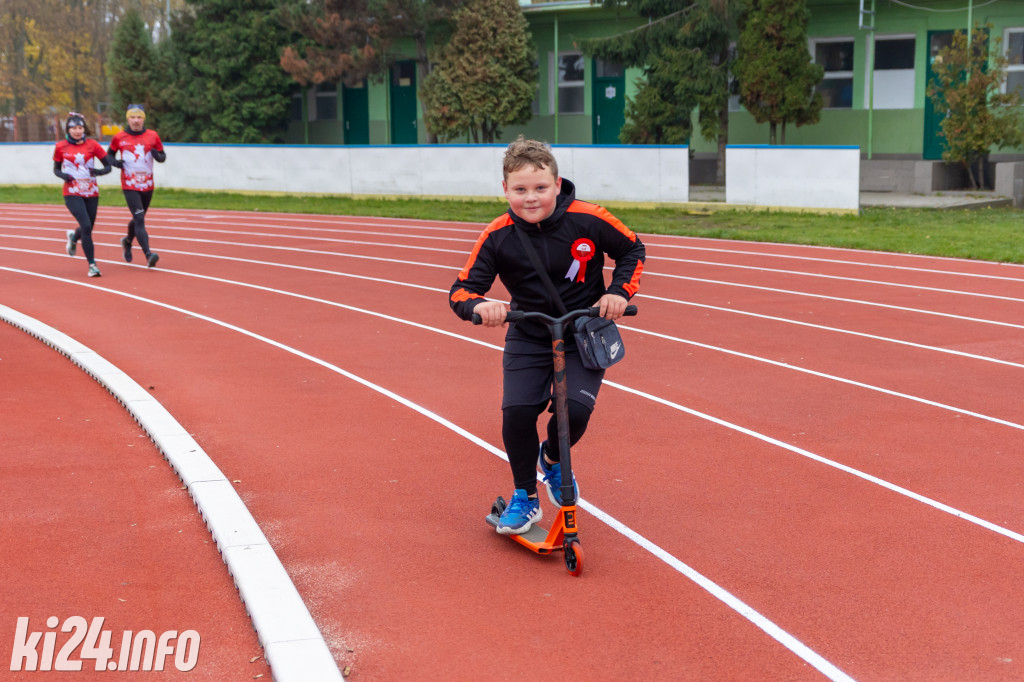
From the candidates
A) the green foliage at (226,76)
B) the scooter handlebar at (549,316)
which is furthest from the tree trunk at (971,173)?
the scooter handlebar at (549,316)

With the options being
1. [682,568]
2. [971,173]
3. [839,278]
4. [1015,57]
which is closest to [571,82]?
[1015,57]

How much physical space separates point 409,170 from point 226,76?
10813mm

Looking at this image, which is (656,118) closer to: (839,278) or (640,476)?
(839,278)

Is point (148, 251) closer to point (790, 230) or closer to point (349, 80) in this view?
point (790, 230)

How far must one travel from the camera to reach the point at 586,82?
109ft

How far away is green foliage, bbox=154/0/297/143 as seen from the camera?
114ft

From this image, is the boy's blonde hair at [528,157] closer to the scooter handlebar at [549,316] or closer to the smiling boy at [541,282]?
the smiling boy at [541,282]

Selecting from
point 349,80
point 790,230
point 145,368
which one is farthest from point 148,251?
point 349,80

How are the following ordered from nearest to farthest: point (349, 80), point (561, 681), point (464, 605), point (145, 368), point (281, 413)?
point (561, 681), point (464, 605), point (281, 413), point (145, 368), point (349, 80)

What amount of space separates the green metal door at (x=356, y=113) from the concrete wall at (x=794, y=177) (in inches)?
665

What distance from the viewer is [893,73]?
92.5 ft

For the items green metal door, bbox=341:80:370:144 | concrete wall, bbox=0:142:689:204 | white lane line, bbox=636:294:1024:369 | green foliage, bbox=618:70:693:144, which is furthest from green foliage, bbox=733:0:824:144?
green metal door, bbox=341:80:370:144

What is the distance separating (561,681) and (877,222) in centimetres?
1763

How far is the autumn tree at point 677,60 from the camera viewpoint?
26.1m
